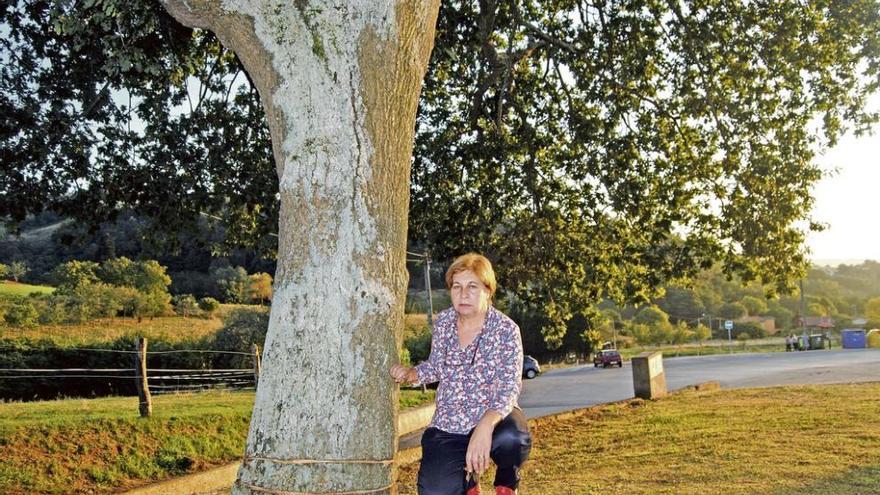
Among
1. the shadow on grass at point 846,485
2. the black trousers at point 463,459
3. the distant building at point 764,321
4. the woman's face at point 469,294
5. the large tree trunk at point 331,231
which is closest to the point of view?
the large tree trunk at point 331,231

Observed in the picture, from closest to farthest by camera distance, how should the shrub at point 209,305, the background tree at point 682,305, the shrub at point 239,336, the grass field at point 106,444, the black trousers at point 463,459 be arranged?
the black trousers at point 463,459, the grass field at point 106,444, the shrub at point 239,336, the shrub at point 209,305, the background tree at point 682,305

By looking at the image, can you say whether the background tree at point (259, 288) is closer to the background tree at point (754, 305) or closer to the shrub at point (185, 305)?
the shrub at point (185, 305)

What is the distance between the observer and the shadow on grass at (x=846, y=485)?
18.9 feet

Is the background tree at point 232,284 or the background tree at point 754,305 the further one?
the background tree at point 754,305

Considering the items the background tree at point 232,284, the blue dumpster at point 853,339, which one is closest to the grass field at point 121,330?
the background tree at point 232,284

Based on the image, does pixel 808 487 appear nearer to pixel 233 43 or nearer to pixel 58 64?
pixel 233 43

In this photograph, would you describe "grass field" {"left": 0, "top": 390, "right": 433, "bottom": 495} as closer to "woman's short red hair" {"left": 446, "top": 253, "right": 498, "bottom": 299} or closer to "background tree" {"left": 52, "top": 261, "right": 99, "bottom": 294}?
"woman's short red hair" {"left": 446, "top": 253, "right": 498, "bottom": 299}

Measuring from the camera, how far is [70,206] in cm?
1035

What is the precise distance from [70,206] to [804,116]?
36.4ft

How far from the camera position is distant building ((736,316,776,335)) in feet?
265

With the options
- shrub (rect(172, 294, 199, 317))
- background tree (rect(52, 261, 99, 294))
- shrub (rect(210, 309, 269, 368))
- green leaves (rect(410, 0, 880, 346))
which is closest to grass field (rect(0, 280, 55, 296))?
background tree (rect(52, 261, 99, 294))

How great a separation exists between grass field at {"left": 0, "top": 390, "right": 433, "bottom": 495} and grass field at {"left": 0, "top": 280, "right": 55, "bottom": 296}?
1805cm

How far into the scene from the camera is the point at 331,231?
344 cm

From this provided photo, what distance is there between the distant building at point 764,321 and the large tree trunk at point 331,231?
8442 cm
